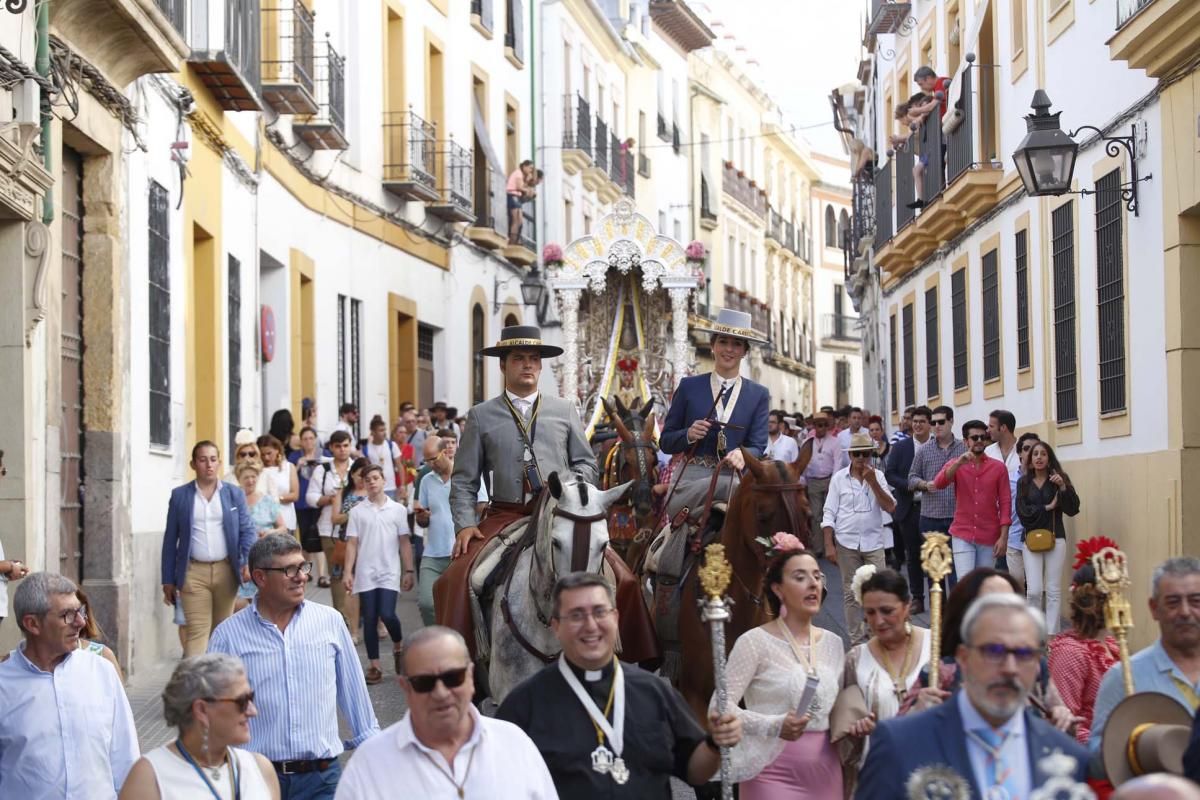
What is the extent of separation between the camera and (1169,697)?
17.3 feet

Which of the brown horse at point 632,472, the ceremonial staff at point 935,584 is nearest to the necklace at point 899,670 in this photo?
the ceremonial staff at point 935,584

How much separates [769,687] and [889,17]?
2338 centimetres

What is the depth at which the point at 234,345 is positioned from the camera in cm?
1969

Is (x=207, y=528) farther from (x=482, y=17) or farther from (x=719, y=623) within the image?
(x=482, y=17)

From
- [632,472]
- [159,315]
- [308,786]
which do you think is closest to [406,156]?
[159,315]

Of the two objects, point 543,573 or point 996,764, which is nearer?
point 996,764

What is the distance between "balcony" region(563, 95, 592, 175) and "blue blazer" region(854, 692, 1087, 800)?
119 ft

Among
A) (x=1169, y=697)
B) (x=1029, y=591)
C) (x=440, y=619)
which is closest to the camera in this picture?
(x=1169, y=697)

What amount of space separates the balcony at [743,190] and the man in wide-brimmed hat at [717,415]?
4611cm

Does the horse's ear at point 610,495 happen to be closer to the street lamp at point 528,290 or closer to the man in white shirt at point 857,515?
the man in white shirt at point 857,515

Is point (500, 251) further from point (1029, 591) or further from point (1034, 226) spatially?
point (1029, 591)

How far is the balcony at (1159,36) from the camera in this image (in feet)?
43.1

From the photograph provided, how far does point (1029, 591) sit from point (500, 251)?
66.6ft

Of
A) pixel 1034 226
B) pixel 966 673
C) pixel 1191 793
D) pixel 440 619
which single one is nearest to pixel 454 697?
pixel 966 673
